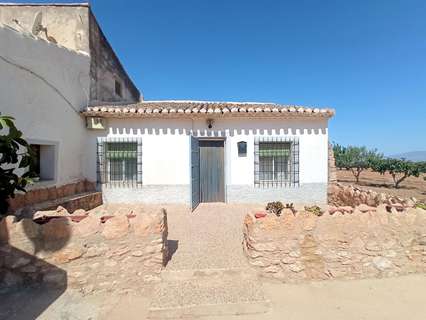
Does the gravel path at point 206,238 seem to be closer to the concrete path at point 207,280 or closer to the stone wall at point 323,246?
the concrete path at point 207,280

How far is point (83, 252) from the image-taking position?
3.24m

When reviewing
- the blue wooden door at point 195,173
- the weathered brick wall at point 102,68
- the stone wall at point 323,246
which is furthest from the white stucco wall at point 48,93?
the stone wall at point 323,246

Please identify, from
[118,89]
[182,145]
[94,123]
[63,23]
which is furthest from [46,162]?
[118,89]

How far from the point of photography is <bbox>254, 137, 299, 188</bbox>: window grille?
7.96 m

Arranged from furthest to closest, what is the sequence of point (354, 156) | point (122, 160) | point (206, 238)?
point (354, 156) < point (122, 160) < point (206, 238)

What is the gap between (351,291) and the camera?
10.7ft

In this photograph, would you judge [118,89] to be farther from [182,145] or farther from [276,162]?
[276,162]

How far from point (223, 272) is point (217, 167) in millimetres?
4799

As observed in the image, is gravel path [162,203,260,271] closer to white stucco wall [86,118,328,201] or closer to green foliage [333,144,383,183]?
white stucco wall [86,118,328,201]

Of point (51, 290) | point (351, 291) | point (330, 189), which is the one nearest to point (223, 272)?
point (351, 291)

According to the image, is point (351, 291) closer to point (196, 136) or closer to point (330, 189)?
point (330, 189)

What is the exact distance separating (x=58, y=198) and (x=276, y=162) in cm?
665

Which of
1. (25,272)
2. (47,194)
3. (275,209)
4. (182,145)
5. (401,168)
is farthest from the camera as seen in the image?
(401,168)

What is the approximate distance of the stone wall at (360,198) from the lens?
15.3 ft
